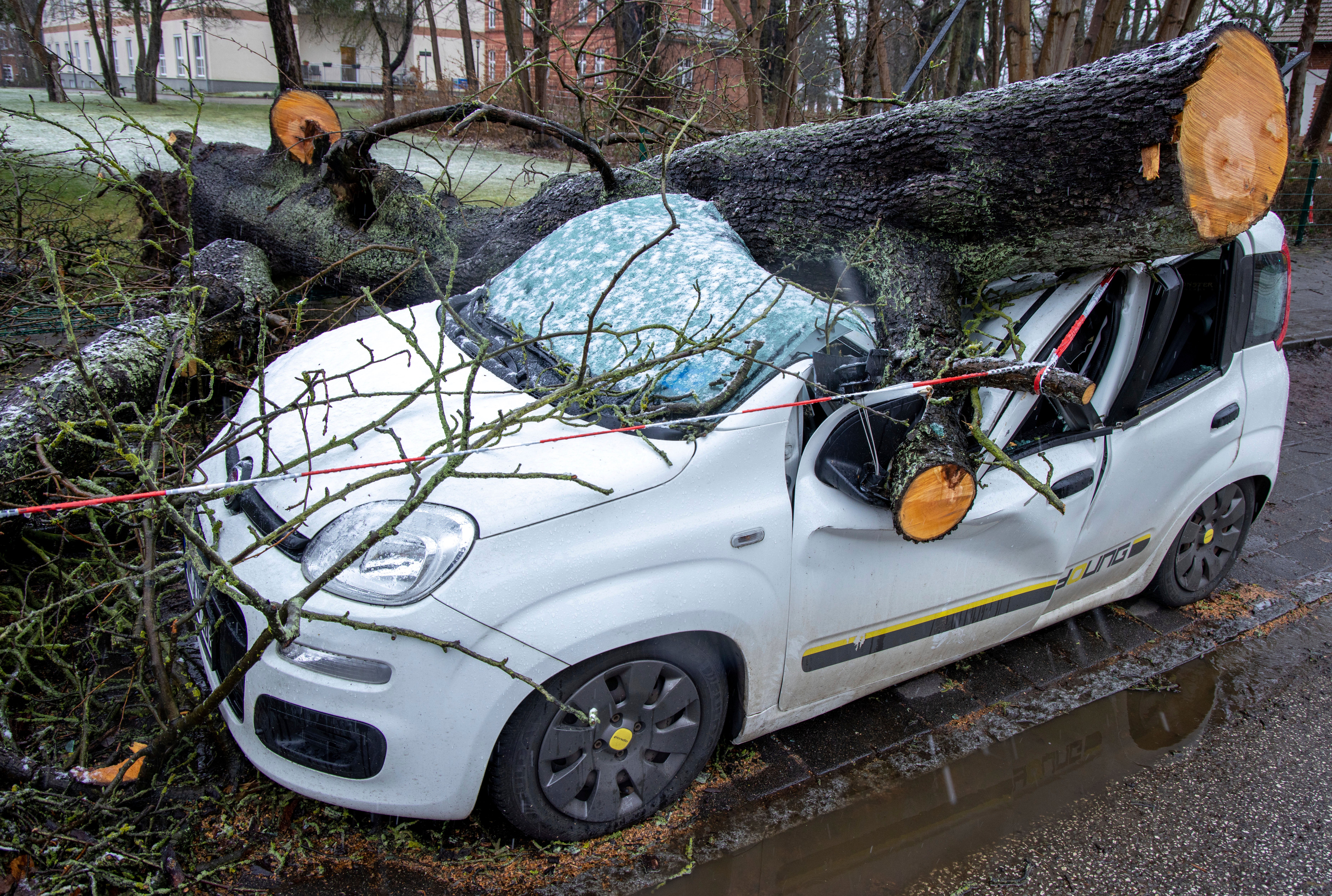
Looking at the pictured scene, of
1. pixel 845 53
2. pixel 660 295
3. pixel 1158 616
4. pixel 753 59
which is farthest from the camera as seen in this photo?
pixel 845 53

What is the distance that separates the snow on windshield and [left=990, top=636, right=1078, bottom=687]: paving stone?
5.66 ft

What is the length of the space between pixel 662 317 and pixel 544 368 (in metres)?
0.44

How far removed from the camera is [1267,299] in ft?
11.9

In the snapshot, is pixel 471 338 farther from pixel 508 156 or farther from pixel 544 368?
pixel 508 156

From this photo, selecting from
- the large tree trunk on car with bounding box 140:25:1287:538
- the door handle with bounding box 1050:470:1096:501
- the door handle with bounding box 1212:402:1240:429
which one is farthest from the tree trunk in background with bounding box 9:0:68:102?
the door handle with bounding box 1212:402:1240:429

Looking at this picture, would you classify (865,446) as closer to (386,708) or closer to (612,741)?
(612,741)

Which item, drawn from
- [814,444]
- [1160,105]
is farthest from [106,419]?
[1160,105]

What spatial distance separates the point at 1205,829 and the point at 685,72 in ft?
15.6

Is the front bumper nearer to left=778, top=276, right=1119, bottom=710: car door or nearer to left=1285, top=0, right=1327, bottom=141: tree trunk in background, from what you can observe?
left=778, top=276, right=1119, bottom=710: car door

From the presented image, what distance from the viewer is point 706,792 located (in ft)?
9.07

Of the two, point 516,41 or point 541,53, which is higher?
point 516,41

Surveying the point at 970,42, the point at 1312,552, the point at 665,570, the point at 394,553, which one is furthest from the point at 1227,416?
the point at 970,42

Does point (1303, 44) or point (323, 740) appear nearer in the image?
point (323, 740)

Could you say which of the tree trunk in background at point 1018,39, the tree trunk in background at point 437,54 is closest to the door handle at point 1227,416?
the tree trunk in background at point 1018,39
